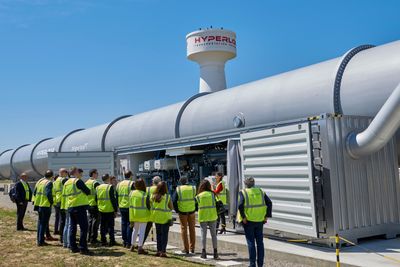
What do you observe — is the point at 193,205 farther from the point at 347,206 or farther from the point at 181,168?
the point at 181,168

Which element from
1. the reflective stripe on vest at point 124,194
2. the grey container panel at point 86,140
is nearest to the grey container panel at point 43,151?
the grey container panel at point 86,140

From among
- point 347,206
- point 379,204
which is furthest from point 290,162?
point 379,204

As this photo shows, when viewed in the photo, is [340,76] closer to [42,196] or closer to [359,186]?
[359,186]

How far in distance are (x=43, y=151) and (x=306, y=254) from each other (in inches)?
742

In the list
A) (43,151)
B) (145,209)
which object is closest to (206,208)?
(145,209)

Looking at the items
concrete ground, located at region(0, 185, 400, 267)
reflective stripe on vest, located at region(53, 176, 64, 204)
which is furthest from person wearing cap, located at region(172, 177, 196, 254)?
reflective stripe on vest, located at region(53, 176, 64, 204)

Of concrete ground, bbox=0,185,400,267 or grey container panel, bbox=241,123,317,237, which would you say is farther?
grey container panel, bbox=241,123,317,237

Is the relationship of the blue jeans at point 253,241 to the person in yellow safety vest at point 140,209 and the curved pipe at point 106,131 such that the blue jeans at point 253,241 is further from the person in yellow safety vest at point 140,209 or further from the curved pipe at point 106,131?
the curved pipe at point 106,131

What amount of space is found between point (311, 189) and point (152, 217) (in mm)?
2979

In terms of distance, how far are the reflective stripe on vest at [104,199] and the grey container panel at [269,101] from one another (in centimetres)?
318

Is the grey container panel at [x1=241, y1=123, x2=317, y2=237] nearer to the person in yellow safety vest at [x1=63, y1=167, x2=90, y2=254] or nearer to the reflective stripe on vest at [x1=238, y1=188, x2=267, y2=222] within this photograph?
the reflective stripe on vest at [x1=238, y1=188, x2=267, y2=222]

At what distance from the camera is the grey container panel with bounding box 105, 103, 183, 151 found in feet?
42.1

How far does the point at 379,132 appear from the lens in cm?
706

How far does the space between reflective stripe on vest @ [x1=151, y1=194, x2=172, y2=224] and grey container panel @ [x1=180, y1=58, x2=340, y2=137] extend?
2.99 metres
